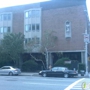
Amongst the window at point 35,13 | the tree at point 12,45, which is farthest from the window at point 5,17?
the tree at point 12,45

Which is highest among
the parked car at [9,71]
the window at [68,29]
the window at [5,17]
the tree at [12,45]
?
the window at [5,17]

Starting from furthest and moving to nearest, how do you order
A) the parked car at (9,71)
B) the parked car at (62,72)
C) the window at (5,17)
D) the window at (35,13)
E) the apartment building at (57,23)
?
the window at (5,17), the window at (35,13), the apartment building at (57,23), the parked car at (9,71), the parked car at (62,72)

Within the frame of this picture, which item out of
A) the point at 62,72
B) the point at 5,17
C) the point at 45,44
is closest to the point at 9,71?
the point at 62,72

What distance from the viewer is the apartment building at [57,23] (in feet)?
128

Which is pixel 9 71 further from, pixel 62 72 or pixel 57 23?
pixel 57 23

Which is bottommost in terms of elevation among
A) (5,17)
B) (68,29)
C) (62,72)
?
→ (62,72)

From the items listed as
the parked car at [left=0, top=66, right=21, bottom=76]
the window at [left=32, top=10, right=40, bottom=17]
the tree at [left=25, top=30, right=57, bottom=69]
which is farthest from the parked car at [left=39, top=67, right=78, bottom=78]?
the window at [left=32, top=10, right=40, bottom=17]

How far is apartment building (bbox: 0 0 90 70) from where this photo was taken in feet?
128

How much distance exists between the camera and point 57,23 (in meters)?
40.9

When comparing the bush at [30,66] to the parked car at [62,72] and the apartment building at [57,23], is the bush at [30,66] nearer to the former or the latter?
the apartment building at [57,23]

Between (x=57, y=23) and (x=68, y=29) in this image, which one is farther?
(x=57, y=23)

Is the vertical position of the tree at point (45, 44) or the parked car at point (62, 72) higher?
the tree at point (45, 44)

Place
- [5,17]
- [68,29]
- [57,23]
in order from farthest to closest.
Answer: [5,17] → [57,23] → [68,29]

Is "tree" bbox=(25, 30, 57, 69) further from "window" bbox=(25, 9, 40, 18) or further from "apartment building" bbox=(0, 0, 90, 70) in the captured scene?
"window" bbox=(25, 9, 40, 18)
